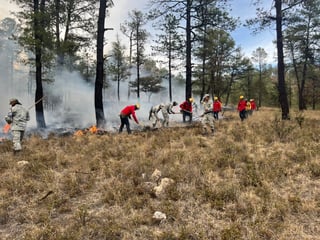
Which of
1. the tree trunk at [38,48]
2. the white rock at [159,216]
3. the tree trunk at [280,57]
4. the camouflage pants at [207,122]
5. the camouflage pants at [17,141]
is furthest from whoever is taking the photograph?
the tree trunk at [280,57]

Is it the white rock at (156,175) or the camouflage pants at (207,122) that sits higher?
the camouflage pants at (207,122)

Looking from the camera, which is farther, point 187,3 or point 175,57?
point 175,57

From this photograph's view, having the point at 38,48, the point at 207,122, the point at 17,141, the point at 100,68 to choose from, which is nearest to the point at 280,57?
the point at 207,122

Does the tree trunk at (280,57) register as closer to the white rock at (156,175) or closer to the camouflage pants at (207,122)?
the camouflage pants at (207,122)

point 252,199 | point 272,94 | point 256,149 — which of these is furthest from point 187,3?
point 272,94

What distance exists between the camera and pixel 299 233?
11.3 ft

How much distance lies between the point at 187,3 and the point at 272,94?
37.2m

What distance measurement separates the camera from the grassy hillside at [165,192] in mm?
3621

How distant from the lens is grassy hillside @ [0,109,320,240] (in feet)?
11.9

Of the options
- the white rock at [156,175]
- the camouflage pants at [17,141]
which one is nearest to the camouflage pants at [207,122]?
the white rock at [156,175]

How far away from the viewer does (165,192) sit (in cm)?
470

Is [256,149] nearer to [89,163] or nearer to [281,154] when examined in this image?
[281,154]

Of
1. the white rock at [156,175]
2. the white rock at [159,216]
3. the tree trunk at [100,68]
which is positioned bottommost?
the white rock at [159,216]

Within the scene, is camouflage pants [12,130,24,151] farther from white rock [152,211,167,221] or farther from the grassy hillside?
white rock [152,211,167,221]
